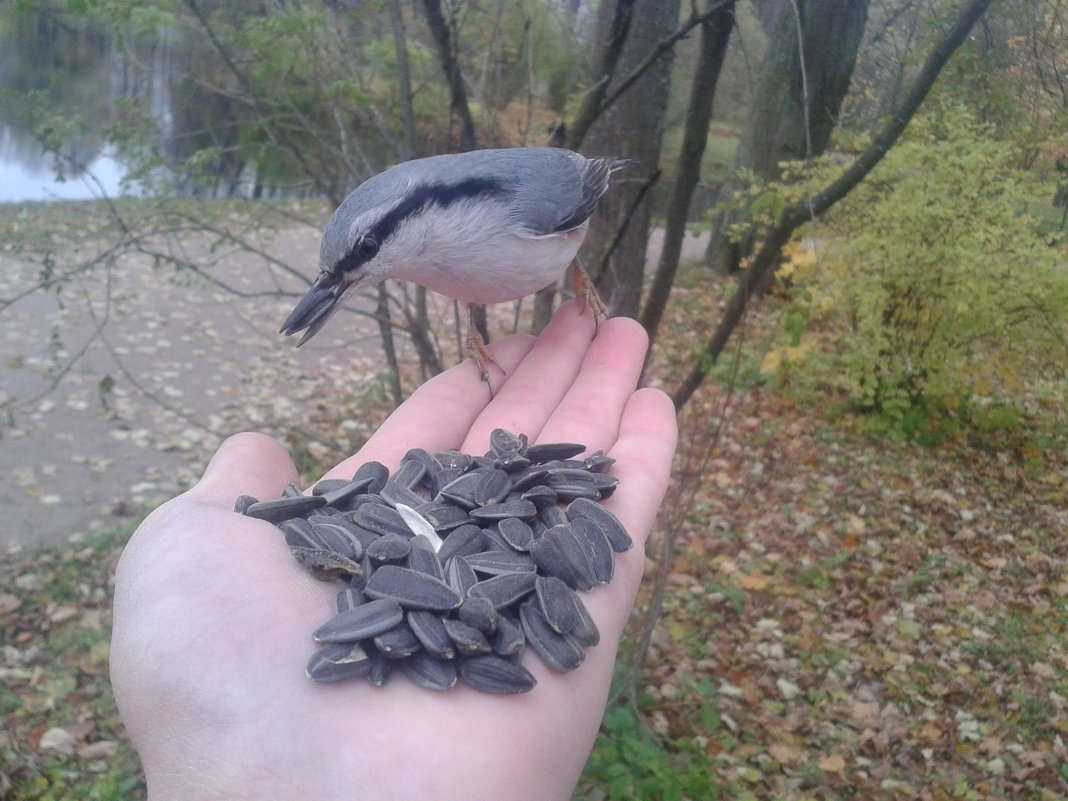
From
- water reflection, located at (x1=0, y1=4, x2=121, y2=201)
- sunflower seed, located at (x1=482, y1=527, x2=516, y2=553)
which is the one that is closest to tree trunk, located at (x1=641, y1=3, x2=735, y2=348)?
sunflower seed, located at (x1=482, y1=527, x2=516, y2=553)

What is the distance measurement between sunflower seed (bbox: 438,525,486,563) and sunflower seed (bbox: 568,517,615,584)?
7.9 inches

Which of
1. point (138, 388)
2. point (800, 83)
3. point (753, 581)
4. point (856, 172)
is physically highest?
point (800, 83)

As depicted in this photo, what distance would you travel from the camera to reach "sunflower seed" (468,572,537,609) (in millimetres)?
1438

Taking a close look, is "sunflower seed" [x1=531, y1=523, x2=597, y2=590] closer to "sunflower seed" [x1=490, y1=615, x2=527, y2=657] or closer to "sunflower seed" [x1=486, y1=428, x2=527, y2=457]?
"sunflower seed" [x1=490, y1=615, x2=527, y2=657]

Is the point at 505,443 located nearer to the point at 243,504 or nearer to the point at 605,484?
the point at 605,484

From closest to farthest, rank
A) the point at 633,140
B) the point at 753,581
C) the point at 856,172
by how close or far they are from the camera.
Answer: the point at 856,172 → the point at 633,140 → the point at 753,581

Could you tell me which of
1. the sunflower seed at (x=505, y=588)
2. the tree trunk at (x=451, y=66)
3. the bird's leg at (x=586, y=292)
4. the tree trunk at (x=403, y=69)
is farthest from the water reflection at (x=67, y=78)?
the sunflower seed at (x=505, y=588)

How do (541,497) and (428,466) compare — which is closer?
(541,497)

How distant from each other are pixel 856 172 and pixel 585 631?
1632 millimetres

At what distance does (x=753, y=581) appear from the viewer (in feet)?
12.3

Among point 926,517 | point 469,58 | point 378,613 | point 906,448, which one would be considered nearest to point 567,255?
point 378,613

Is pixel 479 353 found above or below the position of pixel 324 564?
above

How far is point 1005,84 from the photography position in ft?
9.02

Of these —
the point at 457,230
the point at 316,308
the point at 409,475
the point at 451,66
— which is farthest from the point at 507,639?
the point at 451,66
